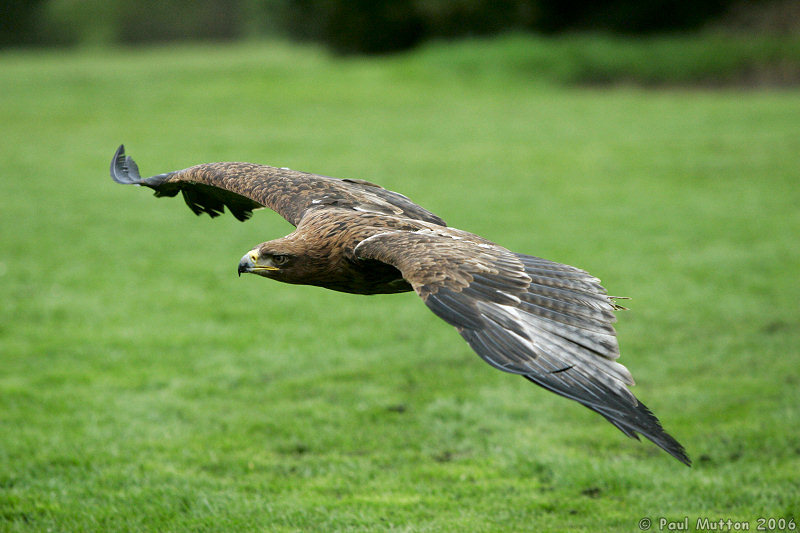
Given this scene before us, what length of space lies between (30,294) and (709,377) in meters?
7.57

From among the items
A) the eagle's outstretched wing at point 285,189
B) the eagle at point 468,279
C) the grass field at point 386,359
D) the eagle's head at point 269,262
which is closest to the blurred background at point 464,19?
the grass field at point 386,359

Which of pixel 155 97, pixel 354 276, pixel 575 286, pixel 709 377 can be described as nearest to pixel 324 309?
pixel 709 377

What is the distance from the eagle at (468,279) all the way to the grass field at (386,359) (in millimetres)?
1752

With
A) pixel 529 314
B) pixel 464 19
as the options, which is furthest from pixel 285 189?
pixel 464 19

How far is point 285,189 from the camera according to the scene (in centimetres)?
592

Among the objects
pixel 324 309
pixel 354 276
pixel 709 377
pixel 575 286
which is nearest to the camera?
pixel 575 286

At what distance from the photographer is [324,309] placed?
34.3 ft

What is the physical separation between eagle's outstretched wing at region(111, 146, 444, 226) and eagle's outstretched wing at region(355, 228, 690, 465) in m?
1.17

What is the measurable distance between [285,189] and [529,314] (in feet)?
7.50

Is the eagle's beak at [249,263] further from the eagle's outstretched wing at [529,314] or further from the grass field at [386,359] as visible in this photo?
the grass field at [386,359]

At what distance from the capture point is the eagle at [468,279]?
3.84m

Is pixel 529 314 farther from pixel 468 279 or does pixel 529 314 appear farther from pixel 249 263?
pixel 249 263

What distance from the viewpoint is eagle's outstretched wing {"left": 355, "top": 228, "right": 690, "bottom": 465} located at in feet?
12.4

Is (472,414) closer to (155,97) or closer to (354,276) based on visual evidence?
(354,276)
